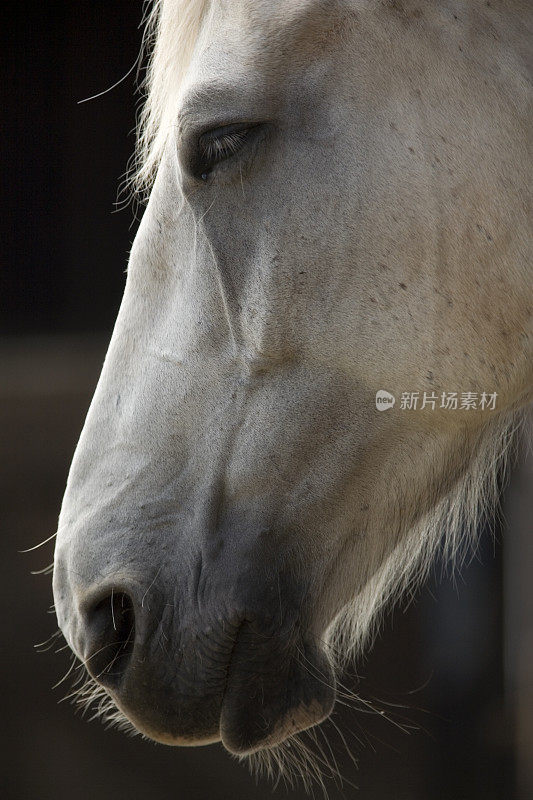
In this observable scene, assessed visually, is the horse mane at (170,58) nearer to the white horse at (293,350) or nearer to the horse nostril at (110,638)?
the white horse at (293,350)

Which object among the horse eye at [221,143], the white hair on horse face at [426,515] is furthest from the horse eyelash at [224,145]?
the white hair on horse face at [426,515]

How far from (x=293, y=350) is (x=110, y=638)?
0.34 meters

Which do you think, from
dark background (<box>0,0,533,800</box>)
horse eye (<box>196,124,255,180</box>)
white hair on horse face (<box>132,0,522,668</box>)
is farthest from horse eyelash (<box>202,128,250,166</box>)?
dark background (<box>0,0,533,800</box>)

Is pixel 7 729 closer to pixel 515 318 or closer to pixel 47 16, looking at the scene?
pixel 47 16

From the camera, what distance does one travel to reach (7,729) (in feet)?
6.91

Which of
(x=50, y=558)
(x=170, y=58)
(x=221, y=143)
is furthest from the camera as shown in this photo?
(x=50, y=558)

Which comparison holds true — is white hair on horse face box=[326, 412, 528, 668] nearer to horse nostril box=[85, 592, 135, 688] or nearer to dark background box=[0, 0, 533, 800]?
horse nostril box=[85, 592, 135, 688]

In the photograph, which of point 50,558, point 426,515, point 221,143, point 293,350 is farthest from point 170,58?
point 50,558

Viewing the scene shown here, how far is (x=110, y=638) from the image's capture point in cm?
82

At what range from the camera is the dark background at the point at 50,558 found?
6.68ft

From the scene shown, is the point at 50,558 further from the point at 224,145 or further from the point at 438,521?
the point at 224,145

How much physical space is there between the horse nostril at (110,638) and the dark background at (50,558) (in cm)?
131

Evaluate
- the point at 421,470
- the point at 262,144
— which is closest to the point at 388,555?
the point at 421,470

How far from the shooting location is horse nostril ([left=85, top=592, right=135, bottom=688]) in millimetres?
807
